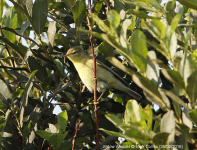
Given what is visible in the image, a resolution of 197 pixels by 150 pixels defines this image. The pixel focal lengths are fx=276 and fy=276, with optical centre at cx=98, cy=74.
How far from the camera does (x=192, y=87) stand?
4.11 feet

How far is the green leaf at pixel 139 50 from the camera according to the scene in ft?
4.03

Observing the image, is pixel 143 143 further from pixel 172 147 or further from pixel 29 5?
pixel 29 5

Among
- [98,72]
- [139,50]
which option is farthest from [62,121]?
[98,72]

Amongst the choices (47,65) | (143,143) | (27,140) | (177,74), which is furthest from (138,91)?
(177,74)

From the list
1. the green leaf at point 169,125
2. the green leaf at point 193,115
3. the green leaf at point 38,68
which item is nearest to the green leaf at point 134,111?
the green leaf at point 169,125

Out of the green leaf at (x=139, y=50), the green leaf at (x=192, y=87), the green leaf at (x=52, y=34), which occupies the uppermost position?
the green leaf at (x=52, y=34)

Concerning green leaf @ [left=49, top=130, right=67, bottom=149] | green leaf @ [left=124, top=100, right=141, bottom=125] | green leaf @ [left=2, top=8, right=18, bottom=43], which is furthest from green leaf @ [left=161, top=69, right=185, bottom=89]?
green leaf @ [left=2, top=8, right=18, bottom=43]

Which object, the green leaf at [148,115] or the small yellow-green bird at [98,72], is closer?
the green leaf at [148,115]

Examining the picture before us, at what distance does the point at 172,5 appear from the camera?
159 cm

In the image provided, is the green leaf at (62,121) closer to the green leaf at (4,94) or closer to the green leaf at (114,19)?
the green leaf at (4,94)

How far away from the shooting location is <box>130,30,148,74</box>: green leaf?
Result: 1229 mm

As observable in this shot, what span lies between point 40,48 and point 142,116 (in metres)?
1.59

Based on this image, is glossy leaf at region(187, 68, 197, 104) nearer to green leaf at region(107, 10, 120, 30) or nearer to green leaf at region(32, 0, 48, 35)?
green leaf at region(107, 10, 120, 30)

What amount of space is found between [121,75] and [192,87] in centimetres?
154
